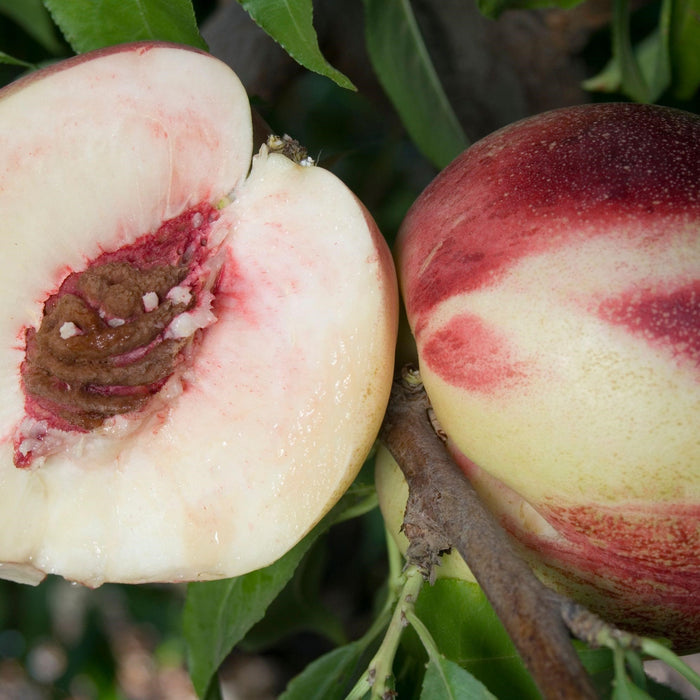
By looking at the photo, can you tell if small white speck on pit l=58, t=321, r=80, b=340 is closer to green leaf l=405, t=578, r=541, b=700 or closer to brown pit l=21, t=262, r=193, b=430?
brown pit l=21, t=262, r=193, b=430

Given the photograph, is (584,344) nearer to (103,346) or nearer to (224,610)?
(103,346)

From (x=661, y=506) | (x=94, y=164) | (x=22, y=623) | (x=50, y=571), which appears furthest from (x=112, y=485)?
(x=22, y=623)

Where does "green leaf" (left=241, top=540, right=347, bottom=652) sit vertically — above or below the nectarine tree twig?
below

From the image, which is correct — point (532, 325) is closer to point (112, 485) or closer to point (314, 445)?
point (314, 445)

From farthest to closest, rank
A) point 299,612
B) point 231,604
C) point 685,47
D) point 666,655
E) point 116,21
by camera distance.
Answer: point 299,612 < point 685,47 < point 231,604 < point 116,21 < point 666,655

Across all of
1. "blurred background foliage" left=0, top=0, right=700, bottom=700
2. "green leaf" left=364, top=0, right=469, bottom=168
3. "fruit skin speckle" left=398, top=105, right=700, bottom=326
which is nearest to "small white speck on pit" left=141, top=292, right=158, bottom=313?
"fruit skin speckle" left=398, top=105, right=700, bottom=326

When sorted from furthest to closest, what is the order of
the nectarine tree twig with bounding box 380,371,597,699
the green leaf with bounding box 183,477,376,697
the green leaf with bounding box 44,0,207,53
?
1. the green leaf with bounding box 183,477,376,697
2. the green leaf with bounding box 44,0,207,53
3. the nectarine tree twig with bounding box 380,371,597,699

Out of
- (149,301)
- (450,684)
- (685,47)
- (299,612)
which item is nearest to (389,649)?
(450,684)

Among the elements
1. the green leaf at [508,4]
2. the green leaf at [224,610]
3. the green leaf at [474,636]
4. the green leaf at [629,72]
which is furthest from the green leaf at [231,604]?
the green leaf at [629,72]
